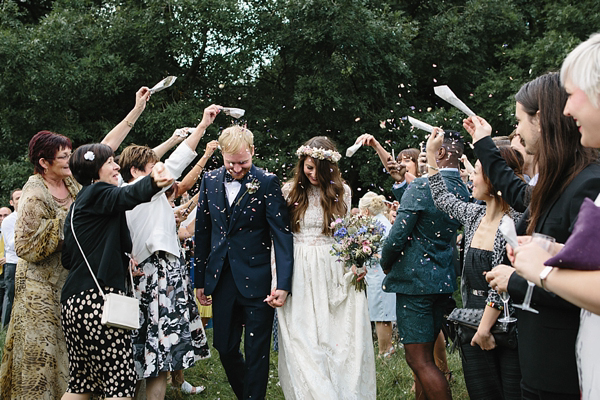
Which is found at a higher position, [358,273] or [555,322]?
[555,322]

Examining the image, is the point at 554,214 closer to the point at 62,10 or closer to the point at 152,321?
the point at 152,321

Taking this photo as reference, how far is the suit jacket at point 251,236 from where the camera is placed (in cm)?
476

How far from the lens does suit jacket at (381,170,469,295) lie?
4395 mm

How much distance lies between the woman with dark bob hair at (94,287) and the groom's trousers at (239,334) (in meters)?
0.95

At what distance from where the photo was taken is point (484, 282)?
370 cm

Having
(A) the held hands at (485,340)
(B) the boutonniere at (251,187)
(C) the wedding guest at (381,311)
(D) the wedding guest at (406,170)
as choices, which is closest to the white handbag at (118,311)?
(B) the boutonniere at (251,187)

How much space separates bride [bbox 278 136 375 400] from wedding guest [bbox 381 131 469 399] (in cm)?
52

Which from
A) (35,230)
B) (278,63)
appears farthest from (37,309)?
(278,63)

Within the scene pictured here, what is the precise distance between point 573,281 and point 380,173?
11287 mm

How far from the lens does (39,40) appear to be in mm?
12672

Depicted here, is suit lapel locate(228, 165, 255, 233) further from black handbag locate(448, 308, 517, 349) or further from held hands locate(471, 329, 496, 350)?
held hands locate(471, 329, 496, 350)

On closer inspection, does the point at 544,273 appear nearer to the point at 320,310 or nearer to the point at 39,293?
the point at 320,310

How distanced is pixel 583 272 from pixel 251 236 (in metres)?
3.27

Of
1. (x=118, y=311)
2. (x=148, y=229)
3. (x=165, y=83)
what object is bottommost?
(x=118, y=311)
